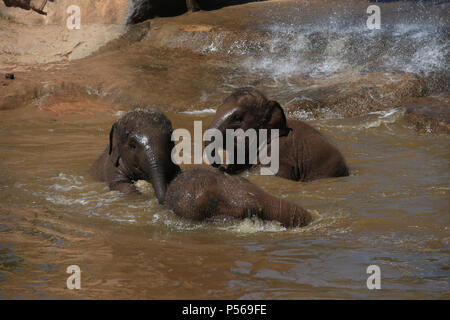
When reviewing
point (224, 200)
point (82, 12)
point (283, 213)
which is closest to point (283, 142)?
point (283, 213)

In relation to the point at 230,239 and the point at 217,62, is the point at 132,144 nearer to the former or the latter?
the point at 230,239

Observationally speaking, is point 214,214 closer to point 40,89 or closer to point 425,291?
point 425,291

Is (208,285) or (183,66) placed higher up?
(183,66)

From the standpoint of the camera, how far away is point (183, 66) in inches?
581

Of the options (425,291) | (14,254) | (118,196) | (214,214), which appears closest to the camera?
(425,291)

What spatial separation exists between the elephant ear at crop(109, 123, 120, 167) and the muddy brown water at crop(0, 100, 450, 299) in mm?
411

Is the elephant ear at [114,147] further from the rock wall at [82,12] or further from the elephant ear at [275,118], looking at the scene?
the rock wall at [82,12]

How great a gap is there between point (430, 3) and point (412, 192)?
11.4m

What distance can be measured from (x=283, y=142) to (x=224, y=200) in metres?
2.40

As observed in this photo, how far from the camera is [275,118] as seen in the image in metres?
8.45

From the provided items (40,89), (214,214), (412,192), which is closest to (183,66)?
(40,89)

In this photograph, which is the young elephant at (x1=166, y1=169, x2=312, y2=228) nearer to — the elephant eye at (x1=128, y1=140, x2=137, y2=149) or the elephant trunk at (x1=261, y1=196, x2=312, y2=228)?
the elephant trunk at (x1=261, y1=196, x2=312, y2=228)

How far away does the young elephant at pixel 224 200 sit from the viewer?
6113mm

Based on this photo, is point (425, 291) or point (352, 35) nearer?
point (425, 291)
